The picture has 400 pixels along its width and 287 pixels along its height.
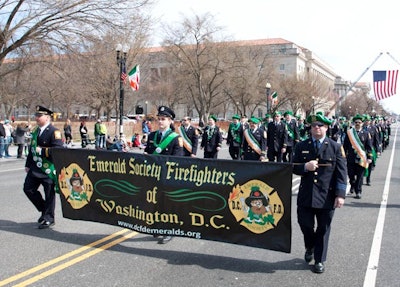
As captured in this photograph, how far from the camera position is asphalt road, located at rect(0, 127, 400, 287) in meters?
4.54

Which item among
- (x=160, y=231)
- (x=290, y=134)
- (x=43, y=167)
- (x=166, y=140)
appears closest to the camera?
(x=160, y=231)

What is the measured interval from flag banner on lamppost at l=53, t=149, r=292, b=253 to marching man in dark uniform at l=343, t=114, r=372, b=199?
17.9 ft

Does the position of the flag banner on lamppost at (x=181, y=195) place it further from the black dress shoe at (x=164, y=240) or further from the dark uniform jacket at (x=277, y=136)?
the dark uniform jacket at (x=277, y=136)

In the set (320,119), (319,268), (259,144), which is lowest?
(319,268)

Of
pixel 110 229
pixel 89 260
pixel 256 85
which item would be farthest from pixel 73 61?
pixel 256 85

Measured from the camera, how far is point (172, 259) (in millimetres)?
5203

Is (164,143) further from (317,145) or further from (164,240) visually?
(317,145)

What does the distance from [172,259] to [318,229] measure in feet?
5.73

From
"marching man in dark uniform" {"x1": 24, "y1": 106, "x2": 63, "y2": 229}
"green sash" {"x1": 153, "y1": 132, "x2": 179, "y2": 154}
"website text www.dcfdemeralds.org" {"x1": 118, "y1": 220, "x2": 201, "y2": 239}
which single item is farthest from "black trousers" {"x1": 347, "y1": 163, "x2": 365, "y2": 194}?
"marching man in dark uniform" {"x1": 24, "y1": 106, "x2": 63, "y2": 229}

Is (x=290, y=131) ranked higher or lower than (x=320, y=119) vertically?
lower

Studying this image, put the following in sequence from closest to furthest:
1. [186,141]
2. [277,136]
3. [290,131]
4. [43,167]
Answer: [43,167], [186,141], [277,136], [290,131]

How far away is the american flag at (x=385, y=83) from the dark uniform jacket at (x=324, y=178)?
1030 inches

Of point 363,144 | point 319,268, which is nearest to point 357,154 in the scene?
point 363,144

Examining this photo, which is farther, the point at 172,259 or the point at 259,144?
the point at 259,144
